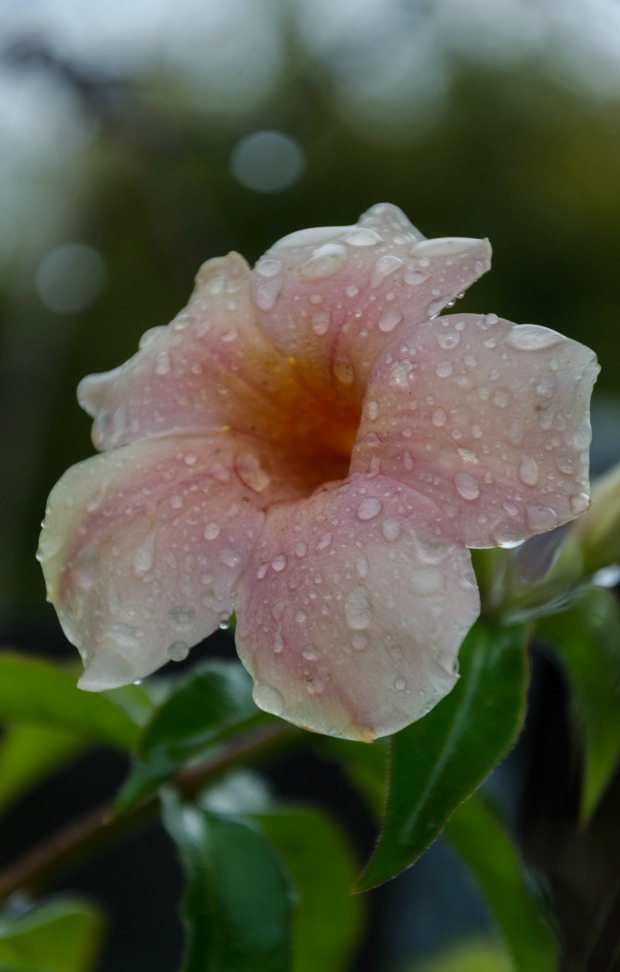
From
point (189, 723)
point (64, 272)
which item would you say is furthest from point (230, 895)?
point (64, 272)

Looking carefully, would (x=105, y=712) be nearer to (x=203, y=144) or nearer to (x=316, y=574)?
(x=316, y=574)

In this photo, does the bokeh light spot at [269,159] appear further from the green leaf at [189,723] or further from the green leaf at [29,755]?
the green leaf at [189,723]

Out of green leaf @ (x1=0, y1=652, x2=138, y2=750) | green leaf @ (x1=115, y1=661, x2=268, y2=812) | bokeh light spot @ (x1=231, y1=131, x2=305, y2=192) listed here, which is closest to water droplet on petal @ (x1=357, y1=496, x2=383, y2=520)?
green leaf @ (x1=115, y1=661, x2=268, y2=812)

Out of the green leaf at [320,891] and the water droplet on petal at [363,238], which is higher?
the water droplet on petal at [363,238]

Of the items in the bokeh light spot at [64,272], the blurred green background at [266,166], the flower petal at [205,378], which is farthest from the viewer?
the bokeh light spot at [64,272]

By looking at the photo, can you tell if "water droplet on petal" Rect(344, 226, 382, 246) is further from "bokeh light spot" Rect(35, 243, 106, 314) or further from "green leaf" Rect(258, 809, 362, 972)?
"bokeh light spot" Rect(35, 243, 106, 314)

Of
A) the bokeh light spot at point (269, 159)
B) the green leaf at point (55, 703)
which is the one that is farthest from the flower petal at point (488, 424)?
the bokeh light spot at point (269, 159)

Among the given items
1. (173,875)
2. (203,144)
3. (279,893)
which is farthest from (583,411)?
(203,144)
